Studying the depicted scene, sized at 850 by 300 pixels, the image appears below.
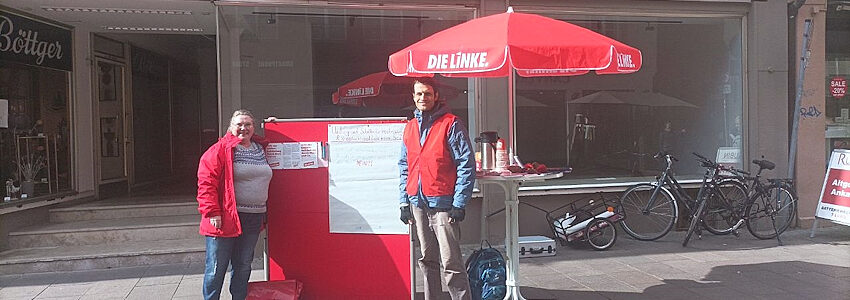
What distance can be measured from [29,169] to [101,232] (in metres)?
1.46

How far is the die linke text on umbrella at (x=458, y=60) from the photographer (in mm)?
4520

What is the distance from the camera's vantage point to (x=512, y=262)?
5.11 meters

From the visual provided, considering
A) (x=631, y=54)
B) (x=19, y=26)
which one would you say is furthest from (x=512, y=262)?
(x=19, y=26)

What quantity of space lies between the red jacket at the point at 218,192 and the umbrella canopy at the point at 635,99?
5809 mm

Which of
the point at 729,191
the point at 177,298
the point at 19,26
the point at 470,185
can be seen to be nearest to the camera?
the point at 470,185

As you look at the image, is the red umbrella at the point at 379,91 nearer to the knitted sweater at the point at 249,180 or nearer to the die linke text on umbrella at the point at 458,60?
the die linke text on umbrella at the point at 458,60

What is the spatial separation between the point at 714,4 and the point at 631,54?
176 inches

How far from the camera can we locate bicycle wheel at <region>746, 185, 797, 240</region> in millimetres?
8047

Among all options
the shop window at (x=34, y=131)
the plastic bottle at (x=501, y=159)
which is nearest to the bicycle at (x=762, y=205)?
the plastic bottle at (x=501, y=159)

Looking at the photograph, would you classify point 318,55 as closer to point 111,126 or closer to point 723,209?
point 111,126

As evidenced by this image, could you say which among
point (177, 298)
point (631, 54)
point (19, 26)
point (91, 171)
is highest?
point (19, 26)

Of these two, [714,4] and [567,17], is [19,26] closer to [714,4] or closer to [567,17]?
[567,17]

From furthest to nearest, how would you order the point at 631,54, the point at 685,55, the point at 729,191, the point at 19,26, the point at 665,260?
the point at 685,55, the point at 729,191, the point at 19,26, the point at 665,260, the point at 631,54

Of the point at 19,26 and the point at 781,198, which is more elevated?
the point at 19,26
